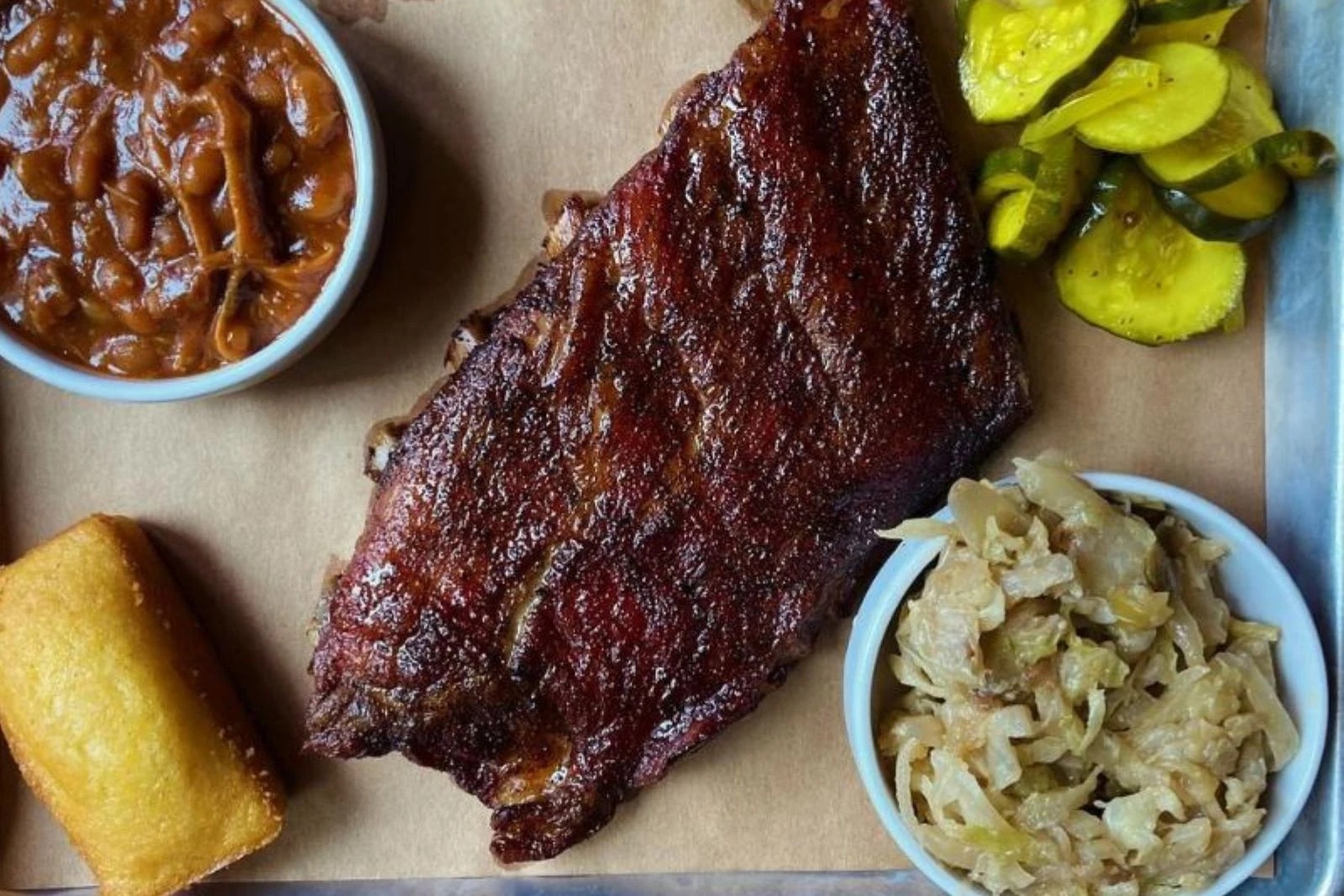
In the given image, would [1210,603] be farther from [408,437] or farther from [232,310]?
[232,310]

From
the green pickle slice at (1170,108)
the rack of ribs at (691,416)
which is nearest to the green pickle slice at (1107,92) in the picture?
the green pickle slice at (1170,108)

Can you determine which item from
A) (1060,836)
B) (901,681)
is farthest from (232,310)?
(1060,836)

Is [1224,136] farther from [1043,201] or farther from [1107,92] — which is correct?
[1043,201]

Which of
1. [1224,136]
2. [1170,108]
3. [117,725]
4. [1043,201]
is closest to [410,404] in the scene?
[117,725]

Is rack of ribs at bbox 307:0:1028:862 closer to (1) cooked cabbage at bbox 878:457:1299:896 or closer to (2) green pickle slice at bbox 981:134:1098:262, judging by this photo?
(2) green pickle slice at bbox 981:134:1098:262

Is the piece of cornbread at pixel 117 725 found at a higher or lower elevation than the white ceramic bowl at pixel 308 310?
lower

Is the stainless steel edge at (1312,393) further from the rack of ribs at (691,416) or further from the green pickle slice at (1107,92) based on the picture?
the rack of ribs at (691,416)
